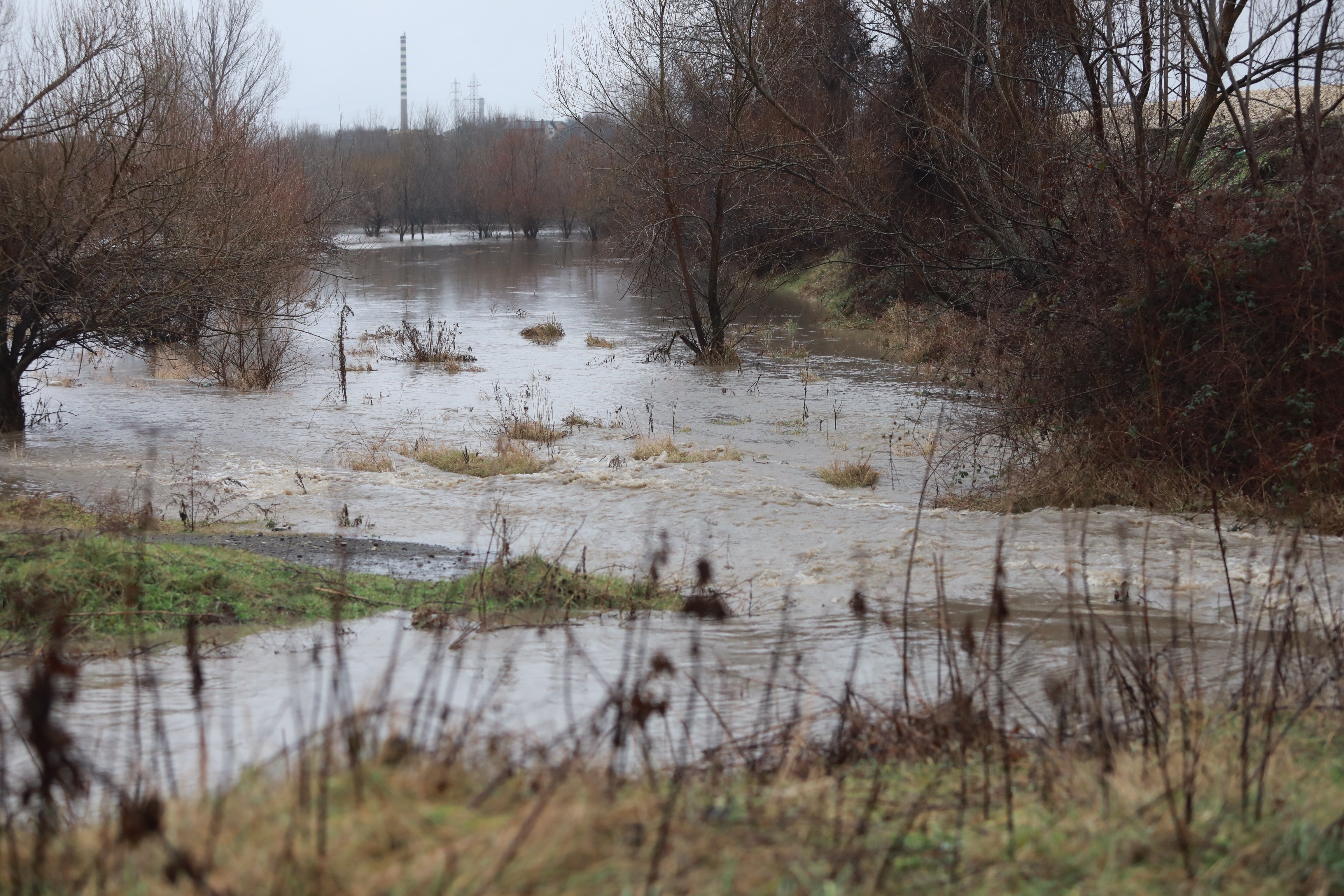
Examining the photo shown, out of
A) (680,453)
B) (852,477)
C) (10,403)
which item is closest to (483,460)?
(680,453)

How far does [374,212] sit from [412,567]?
2960 inches

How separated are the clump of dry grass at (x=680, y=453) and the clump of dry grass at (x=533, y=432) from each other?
4.78 ft

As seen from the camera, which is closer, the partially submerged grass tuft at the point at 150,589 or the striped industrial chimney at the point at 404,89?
the partially submerged grass tuft at the point at 150,589

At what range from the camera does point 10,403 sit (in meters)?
14.6

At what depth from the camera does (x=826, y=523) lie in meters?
10.0

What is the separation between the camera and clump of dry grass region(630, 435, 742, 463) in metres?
13.2

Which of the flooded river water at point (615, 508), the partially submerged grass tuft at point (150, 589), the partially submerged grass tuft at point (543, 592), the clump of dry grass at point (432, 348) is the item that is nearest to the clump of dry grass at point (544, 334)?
the flooded river water at point (615, 508)

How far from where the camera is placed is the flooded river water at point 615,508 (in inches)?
225

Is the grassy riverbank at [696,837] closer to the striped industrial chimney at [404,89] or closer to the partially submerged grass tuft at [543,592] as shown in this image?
the partially submerged grass tuft at [543,592]

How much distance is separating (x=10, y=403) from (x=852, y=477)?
1091cm

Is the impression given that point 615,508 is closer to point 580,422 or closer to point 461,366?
point 580,422

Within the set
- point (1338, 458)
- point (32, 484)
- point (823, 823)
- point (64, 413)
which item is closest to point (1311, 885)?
point (823, 823)

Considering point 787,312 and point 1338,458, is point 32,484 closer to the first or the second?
point 1338,458

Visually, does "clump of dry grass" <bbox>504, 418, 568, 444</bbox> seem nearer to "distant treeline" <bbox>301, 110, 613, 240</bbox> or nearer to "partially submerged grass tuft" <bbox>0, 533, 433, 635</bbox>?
"partially submerged grass tuft" <bbox>0, 533, 433, 635</bbox>
